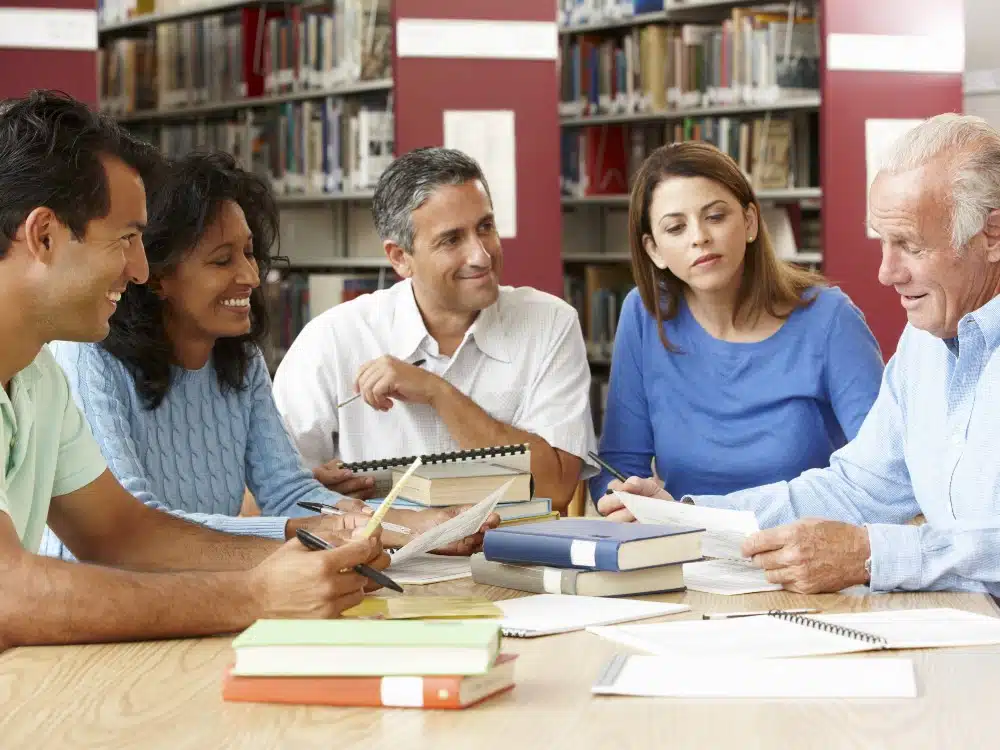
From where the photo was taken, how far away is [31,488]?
1.81 metres

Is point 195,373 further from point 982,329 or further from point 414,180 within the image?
point 982,329

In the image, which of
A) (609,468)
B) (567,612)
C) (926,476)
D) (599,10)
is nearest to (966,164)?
(926,476)

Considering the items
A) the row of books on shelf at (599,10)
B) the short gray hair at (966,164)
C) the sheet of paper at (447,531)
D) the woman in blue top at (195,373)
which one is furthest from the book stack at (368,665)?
the row of books on shelf at (599,10)

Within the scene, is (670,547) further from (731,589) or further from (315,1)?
(315,1)

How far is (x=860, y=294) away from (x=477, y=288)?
3.05 m

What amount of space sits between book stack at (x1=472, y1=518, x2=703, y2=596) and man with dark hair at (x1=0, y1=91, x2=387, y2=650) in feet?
0.73

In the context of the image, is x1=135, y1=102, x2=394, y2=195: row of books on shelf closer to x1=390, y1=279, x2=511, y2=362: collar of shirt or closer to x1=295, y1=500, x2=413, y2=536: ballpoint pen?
x1=390, y1=279, x2=511, y2=362: collar of shirt

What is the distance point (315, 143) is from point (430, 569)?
4.14m

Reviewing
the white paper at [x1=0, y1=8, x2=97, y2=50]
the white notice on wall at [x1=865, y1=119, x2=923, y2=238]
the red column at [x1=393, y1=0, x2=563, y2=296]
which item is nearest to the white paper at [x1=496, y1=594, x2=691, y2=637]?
the red column at [x1=393, y1=0, x2=563, y2=296]

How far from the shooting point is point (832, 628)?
4.84ft

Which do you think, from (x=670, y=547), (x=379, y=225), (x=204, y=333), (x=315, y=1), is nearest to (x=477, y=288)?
(x=379, y=225)

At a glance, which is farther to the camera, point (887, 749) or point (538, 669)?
point (538, 669)

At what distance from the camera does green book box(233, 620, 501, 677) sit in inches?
48.4

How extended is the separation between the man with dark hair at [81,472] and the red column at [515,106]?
321 cm
